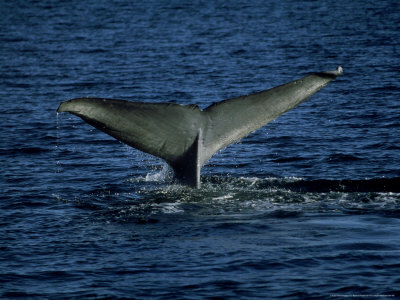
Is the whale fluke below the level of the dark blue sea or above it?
above

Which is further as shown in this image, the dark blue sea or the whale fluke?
the whale fluke

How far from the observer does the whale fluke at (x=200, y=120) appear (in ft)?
35.1

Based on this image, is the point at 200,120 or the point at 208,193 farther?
the point at 208,193

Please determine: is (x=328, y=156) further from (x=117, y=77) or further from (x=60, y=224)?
(x=117, y=77)

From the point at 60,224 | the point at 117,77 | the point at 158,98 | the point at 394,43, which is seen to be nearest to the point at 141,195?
the point at 60,224

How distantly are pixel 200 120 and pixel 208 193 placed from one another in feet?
5.72

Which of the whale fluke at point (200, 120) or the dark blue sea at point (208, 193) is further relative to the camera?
the whale fluke at point (200, 120)

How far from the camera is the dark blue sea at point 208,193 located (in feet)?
30.5

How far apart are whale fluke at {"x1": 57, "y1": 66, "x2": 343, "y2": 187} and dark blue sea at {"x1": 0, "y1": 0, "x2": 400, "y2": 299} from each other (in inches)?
36.6

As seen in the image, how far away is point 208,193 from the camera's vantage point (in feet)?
40.8

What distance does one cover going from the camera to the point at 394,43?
34562 millimetres

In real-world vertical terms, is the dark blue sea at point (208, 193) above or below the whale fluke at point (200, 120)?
below

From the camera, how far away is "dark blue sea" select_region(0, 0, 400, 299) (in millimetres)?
9297

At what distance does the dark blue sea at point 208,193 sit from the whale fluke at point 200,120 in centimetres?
93
